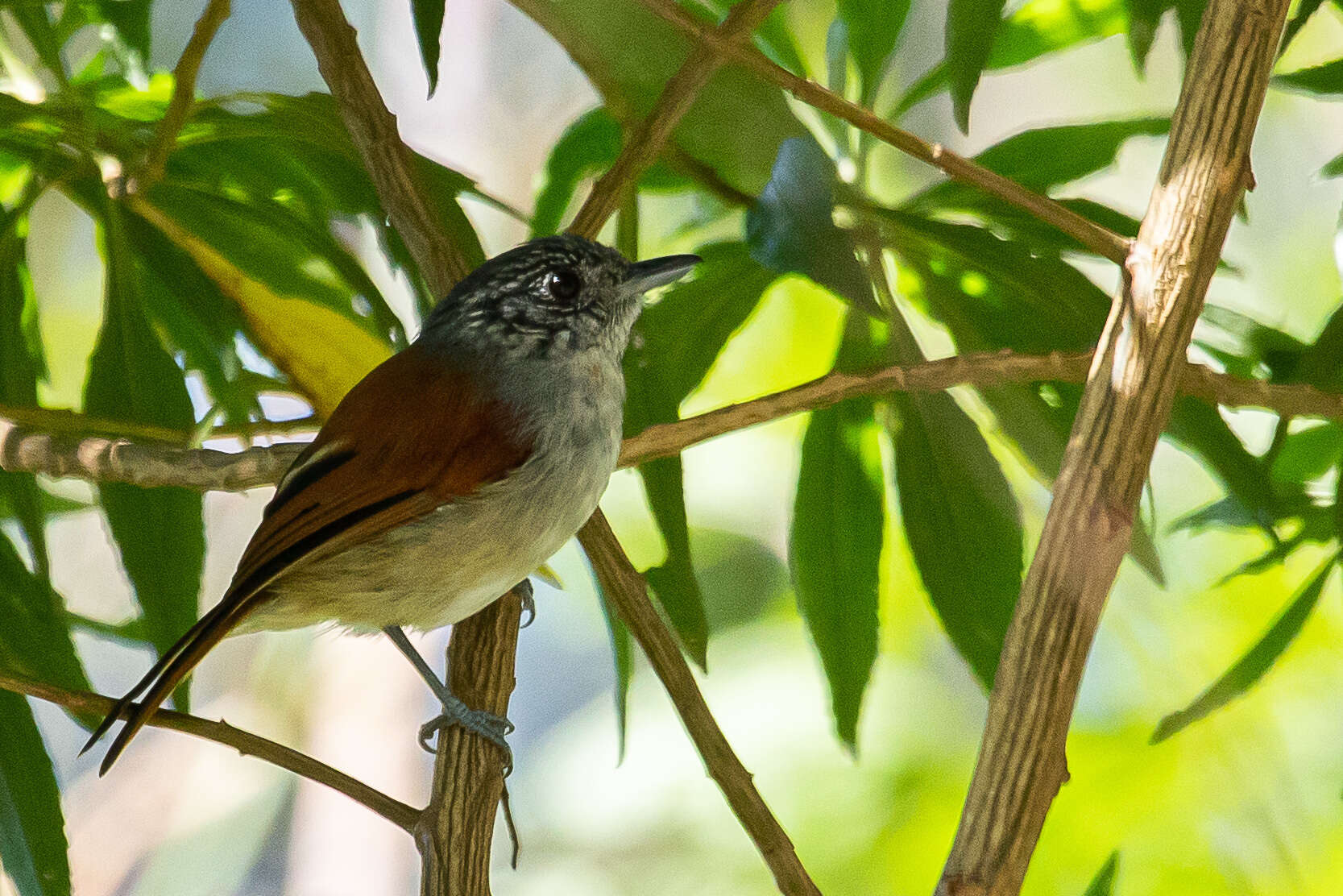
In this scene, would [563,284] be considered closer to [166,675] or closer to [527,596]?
[527,596]

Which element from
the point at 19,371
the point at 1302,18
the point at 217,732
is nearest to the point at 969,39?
the point at 1302,18

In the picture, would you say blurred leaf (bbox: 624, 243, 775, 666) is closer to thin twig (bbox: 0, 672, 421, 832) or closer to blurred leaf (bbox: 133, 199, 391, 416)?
blurred leaf (bbox: 133, 199, 391, 416)

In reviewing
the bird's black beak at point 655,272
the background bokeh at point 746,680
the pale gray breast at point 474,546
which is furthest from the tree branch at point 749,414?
the background bokeh at point 746,680

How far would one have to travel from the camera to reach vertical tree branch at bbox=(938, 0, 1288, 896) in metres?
0.65

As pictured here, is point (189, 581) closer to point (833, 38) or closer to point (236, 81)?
point (833, 38)

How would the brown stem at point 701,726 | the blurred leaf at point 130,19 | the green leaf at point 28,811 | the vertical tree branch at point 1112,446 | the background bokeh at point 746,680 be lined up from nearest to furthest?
the vertical tree branch at point 1112,446 → the brown stem at point 701,726 → the green leaf at point 28,811 → the blurred leaf at point 130,19 → the background bokeh at point 746,680

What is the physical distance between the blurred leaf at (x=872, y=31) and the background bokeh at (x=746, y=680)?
32cm

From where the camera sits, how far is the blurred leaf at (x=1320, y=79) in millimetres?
1045

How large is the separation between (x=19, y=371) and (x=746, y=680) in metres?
1.30

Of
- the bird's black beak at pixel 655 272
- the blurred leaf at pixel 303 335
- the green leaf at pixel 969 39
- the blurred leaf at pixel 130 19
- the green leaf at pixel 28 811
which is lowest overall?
the green leaf at pixel 28 811

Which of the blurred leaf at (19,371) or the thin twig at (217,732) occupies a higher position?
the blurred leaf at (19,371)

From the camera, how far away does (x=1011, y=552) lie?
1021mm

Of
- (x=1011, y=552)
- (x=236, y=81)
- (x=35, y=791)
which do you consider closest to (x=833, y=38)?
(x=1011, y=552)

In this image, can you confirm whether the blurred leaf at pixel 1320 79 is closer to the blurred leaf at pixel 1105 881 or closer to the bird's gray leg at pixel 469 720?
the blurred leaf at pixel 1105 881
